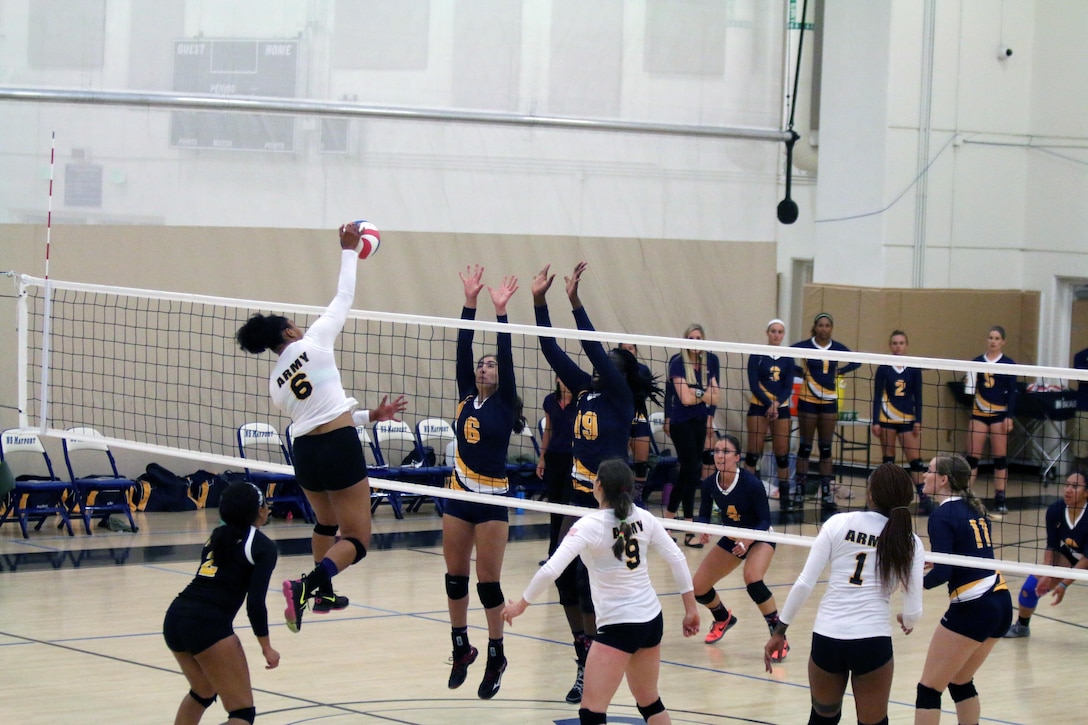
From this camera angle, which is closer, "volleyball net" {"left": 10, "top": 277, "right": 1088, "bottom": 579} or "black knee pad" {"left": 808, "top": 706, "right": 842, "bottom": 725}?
"black knee pad" {"left": 808, "top": 706, "right": 842, "bottom": 725}

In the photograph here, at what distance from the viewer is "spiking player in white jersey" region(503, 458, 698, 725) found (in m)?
5.44

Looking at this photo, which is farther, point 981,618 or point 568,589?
point 568,589

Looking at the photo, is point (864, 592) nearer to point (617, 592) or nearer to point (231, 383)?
point (617, 592)

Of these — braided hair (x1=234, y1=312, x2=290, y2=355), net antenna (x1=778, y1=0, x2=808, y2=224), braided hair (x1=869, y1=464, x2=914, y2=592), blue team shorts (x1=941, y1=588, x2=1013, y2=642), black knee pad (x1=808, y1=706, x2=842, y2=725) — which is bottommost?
black knee pad (x1=808, y1=706, x2=842, y2=725)

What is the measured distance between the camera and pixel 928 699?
5.89 metres

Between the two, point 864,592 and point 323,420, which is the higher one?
point 323,420

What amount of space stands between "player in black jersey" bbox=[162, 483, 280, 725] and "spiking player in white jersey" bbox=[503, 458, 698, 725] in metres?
1.09

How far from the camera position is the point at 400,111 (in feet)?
43.2

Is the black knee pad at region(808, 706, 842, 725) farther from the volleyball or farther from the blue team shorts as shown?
the volleyball

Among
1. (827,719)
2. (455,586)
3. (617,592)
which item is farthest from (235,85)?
(827,719)

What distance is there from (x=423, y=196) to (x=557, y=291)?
175 centimetres

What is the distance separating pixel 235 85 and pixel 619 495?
852cm

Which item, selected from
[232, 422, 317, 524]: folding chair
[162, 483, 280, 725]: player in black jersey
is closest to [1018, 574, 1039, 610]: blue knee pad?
[162, 483, 280, 725]: player in black jersey

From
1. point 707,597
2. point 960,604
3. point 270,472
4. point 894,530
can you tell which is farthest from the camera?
point 270,472
